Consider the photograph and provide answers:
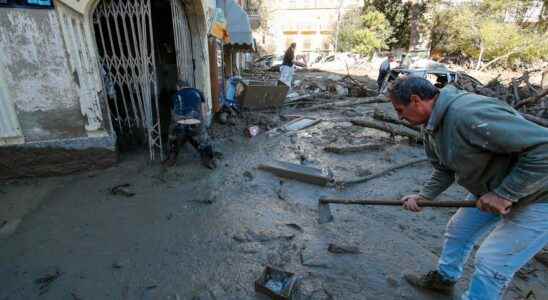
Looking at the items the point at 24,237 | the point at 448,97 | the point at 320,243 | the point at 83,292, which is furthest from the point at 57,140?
the point at 448,97

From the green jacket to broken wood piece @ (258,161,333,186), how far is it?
2774 millimetres

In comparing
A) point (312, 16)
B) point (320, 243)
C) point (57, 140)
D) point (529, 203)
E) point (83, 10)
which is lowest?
point (320, 243)

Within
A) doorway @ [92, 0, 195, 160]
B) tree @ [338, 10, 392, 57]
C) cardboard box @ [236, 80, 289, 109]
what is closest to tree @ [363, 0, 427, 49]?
tree @ [338, 10, 392, 57]

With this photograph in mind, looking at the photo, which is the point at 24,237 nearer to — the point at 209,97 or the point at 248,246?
the point at 248,246

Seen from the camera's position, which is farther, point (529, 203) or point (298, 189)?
point (298, 189)

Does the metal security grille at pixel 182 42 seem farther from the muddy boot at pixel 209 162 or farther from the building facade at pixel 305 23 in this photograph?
the building facade at pixel 305 23

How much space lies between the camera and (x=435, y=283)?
2549 millimetres

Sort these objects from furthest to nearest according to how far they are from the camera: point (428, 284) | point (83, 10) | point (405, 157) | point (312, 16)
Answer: point (312, 16) < point (405, 157) < point (83, 10) < point (428, 284)

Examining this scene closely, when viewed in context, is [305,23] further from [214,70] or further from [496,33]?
[214,70]

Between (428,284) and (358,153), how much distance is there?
152 inches

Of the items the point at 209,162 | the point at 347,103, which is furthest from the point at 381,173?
the point at 347,103

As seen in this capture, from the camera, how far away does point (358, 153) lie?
6.23 metres

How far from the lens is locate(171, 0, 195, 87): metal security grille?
576 centimetres

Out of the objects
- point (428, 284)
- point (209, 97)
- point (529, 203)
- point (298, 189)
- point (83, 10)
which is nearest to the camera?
point (529, 203)
